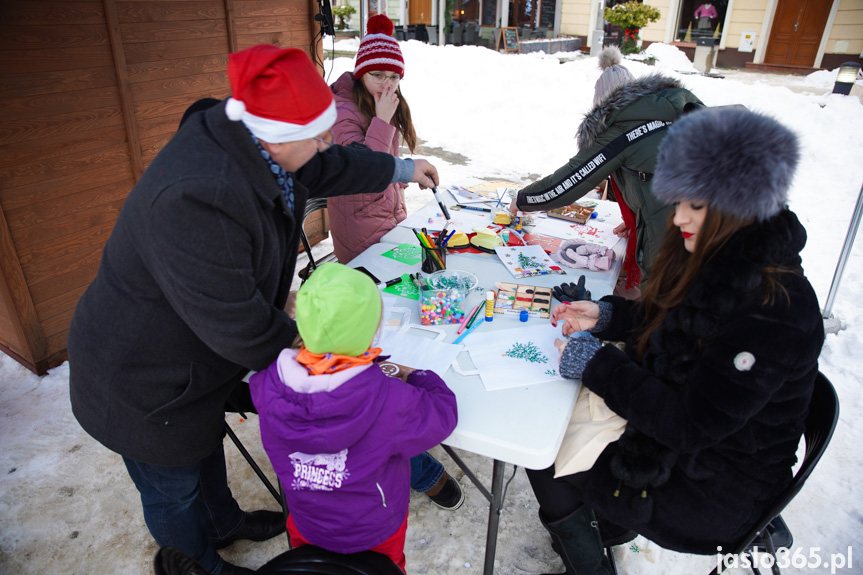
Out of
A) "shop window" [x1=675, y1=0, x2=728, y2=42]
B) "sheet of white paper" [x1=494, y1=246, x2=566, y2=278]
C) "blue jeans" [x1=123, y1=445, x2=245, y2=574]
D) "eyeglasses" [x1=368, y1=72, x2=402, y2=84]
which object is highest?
"shop window" [x1=675, y1=0, x2=728, y2=42]

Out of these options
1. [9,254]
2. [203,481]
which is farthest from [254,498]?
[9,254]

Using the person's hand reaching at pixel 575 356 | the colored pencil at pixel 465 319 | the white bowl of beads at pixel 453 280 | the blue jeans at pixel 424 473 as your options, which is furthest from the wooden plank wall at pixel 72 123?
the person's hand reaching at pixel 575 356

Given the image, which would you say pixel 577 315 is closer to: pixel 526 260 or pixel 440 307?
pixel 440 307

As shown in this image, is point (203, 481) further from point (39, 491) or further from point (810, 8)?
point (810, 8)

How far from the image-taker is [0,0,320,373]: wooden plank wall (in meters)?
2.72

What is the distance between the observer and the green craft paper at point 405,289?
214cm

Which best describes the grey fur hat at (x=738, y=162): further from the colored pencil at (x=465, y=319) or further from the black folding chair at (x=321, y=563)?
the black folding chair at (x=321, y=563)

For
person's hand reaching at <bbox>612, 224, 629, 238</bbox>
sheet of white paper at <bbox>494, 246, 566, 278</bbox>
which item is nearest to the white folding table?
sheet of white paper at <bbox>494, 246, 566, 278</bbox>

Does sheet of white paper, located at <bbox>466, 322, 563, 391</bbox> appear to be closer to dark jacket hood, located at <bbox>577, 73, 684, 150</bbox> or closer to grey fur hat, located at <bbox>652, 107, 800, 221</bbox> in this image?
grey fur hat, located at <bbox>652, 107, 800, 221</bbox>

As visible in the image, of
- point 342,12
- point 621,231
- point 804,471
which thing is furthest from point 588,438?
point 342,12

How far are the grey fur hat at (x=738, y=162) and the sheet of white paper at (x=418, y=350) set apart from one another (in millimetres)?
882

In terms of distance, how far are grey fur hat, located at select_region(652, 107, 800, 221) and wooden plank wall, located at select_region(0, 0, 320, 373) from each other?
3197mm

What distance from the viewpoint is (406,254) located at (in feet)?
8.25

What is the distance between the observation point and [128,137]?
3275 mm
